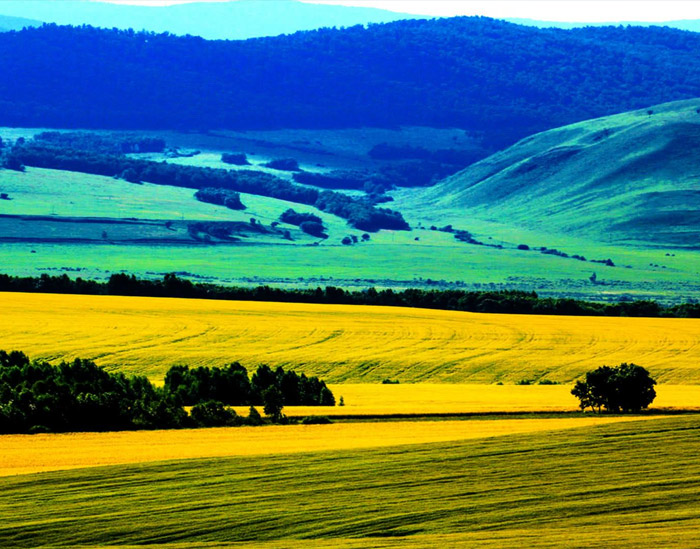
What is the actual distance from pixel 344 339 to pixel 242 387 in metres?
19.6

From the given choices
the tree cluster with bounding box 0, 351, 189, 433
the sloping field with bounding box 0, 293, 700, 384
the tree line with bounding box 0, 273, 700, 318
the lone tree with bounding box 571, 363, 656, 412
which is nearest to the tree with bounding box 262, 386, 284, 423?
the tree cluster with bounding box 0, 351, 189, 433

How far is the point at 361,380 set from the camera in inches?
2327

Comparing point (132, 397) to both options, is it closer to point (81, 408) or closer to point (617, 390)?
point (81, 408)

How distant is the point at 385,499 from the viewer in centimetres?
3002

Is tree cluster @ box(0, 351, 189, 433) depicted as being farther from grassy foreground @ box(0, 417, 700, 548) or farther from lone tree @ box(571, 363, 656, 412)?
lone tree @ box(571, 363, 656, 412)

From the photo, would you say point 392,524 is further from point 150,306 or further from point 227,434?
point 150,306

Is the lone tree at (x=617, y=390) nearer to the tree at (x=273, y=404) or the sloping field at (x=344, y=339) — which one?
the tree at (x=273, y=404)

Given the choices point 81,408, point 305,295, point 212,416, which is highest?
point 305,295

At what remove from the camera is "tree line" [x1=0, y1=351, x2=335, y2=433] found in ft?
136

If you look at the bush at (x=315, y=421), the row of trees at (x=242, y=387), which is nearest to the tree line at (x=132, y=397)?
the row of trees at (x=242, y=387)

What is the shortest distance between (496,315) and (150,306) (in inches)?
949

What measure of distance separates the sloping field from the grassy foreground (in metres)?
24.6

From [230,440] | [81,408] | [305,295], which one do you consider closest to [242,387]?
[81,408]

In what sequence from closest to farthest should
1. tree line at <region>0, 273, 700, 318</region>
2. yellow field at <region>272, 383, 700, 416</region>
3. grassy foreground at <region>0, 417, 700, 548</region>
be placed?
1. grassy foreground at <region>0, 417, 700, 548</region>
2. yellow field at <region>272, 383, 700, 416</region>
3. tree line at <region>0, 273, 700, 318</region>
